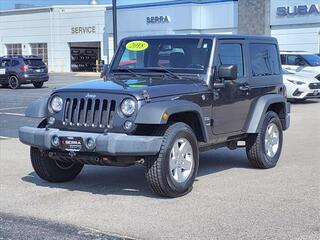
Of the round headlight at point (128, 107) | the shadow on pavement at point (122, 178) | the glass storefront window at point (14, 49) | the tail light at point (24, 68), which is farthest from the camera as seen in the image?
the glass storefront window at point (14, 49)

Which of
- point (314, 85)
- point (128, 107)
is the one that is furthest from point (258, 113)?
point (314, 85)

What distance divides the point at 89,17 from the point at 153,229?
5700 cm

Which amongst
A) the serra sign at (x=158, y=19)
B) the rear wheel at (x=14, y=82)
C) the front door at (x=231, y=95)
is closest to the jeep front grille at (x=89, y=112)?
the front door at (x=231, y=95)

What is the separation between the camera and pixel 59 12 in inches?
2530

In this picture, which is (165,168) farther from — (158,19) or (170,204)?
(158,19)

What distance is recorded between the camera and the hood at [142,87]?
6.64m

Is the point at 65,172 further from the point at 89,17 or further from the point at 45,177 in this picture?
the point at 89,17

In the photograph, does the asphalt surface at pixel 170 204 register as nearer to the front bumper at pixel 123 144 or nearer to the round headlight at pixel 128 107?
the front bumper at pixel 123 144

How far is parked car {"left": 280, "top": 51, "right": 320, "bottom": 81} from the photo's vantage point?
21.3 metres

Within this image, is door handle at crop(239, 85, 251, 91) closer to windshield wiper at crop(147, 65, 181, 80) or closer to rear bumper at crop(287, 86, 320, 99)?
windshield wiper at crop(147, 65, 181, 80)

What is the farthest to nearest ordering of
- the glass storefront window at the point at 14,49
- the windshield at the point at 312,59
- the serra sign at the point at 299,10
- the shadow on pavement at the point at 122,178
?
the glass storefront window at the point at 14,49 < the serra sign at the point at 299,10 < the windshield at the point at 312,59 < the shadow on pavement at the point at 122,178

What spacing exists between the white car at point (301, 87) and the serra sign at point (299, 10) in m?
26.4

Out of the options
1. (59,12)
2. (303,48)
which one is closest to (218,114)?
(303,48)

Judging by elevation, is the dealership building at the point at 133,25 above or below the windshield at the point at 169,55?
above
